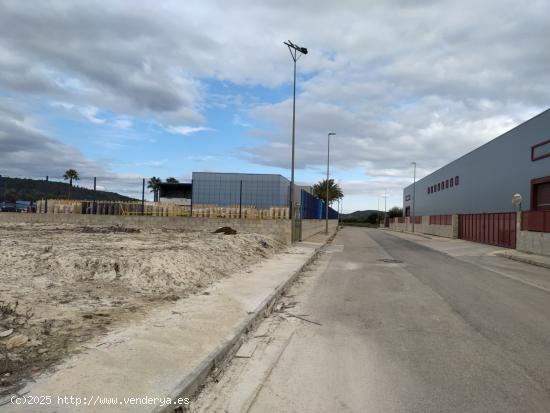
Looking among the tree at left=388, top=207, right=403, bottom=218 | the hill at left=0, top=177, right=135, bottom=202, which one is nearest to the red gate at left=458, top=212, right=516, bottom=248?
the hill at left=0, top=177, right=135, bottom=202

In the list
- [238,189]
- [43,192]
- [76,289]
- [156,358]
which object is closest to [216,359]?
[156,358]

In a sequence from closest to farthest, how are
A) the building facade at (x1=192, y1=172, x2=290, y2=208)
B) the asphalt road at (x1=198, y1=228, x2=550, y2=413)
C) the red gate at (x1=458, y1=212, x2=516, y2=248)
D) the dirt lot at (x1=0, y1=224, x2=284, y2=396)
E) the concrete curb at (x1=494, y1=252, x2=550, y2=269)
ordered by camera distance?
the asphalt road at (x1=198, y1=228, x2=550, y2=413)
the dirt lot at (x1=0, y1=224, x2=284, y2=396)
the concrete curb at (x1=494, y1=252, x2=550, y2=269)
the red gate at (x1=458, y1=212, x2=516, y2=248)
the building facade at (x1=192, y1=172, x2=290, y2=208)

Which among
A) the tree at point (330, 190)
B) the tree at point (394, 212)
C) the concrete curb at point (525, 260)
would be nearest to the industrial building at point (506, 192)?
the concrete curb at point (525, 260)

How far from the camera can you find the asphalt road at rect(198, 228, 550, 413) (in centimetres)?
502

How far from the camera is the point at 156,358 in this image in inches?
226

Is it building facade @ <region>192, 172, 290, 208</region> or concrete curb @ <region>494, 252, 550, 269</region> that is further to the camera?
building facade @ <region>192, 172, 290, 208</region>

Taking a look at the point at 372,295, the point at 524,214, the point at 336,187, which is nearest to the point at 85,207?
the point at 372,295

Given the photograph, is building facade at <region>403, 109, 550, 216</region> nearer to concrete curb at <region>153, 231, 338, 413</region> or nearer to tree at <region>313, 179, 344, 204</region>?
concrete curb at <region>153, 231, 338, 413</region>

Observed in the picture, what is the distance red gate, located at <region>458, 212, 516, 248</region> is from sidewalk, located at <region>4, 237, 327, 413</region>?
30.9 m

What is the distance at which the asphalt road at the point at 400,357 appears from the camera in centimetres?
502

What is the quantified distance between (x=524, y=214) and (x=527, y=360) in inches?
1078

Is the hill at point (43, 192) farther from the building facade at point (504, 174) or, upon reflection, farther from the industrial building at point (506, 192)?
the building facade at point (504, 174)

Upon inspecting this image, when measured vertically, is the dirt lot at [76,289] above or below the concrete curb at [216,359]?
above

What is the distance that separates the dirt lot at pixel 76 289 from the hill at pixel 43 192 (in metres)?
18.4
